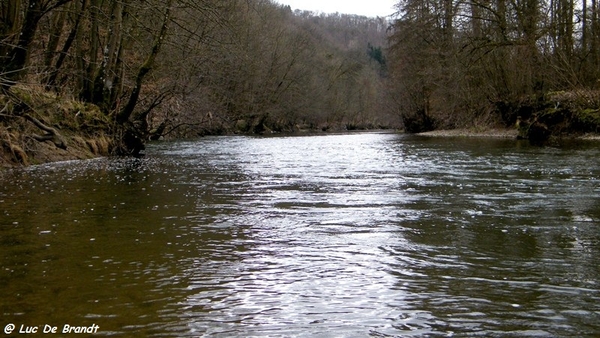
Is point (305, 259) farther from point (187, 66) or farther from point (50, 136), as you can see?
point (187, 66)

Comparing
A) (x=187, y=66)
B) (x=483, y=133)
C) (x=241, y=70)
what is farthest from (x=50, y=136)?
(x=241, y=70)

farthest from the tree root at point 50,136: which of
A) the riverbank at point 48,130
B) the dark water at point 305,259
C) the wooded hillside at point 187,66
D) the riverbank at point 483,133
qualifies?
the riverbank at point 483,133

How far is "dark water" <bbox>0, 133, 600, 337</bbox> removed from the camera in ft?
12.5

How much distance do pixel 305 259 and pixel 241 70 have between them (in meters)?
46.7

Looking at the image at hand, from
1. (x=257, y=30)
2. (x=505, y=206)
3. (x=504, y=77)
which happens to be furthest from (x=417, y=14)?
(x=505, y=206)

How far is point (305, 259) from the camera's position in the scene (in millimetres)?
5328

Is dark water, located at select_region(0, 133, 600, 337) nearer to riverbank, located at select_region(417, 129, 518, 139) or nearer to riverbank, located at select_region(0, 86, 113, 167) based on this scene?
riverbank, located at select_region(0, 86, 113, 167)

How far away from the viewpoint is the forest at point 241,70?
15.2m

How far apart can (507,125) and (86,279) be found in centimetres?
3431

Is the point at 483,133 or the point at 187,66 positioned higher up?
the point at 187,66

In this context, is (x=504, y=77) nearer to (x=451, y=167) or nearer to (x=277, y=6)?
(x=451, y=167)

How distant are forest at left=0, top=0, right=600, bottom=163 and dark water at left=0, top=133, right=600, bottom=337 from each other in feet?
12.3

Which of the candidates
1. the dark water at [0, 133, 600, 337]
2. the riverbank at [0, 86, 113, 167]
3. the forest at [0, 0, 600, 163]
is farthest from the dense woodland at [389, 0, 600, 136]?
the riverbank at [0, 86, 113, 167]

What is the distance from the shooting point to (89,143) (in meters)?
19.5
